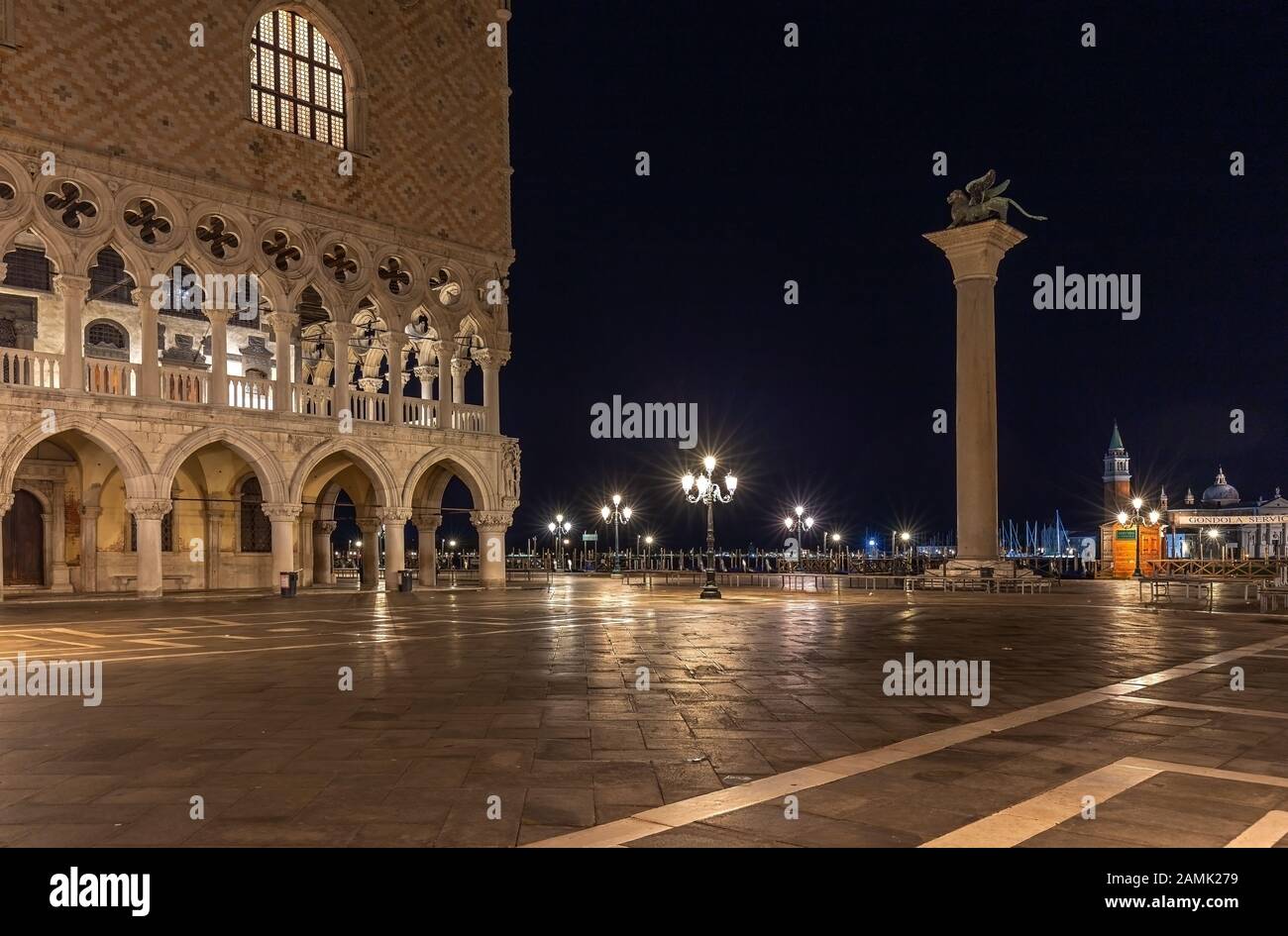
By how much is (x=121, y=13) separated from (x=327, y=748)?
24.0 meters

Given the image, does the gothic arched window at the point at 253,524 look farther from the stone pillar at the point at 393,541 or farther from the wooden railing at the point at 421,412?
the wooden railing at the point at 421,412

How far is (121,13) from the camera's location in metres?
24.0

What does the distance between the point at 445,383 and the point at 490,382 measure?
1.82 m

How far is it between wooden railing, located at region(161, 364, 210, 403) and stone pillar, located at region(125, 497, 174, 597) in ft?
9.11

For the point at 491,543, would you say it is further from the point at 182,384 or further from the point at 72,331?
the point at 72,331

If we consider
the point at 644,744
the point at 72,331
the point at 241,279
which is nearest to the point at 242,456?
the point at 241,279

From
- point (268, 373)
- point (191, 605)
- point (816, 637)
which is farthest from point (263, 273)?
point (816, 637)

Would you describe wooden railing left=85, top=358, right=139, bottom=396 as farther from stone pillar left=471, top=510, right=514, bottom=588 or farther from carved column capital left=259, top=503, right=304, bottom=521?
stone pillar left=471, top=510, right=514, bottom=588

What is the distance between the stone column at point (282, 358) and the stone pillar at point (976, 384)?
19.4 metres

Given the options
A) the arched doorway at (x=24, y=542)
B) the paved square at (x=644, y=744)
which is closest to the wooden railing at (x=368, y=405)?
the arched doorway at (x=24, y=542)

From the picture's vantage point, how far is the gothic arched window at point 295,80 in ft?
91.0

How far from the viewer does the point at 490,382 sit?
106 ft

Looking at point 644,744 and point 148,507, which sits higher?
point 148,507
